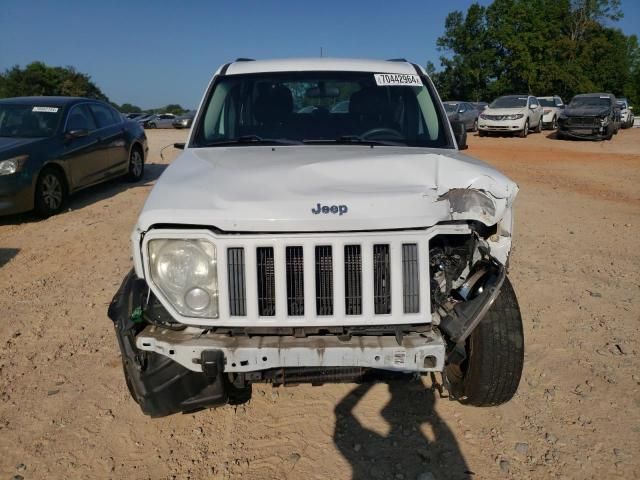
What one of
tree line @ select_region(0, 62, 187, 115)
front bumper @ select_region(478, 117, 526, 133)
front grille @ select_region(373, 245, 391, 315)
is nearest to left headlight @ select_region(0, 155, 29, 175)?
front grille @ select_region(373, 245, 391, 315)

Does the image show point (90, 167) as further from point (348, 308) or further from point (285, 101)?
point (348, 308)

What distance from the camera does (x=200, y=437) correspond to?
9.90ft

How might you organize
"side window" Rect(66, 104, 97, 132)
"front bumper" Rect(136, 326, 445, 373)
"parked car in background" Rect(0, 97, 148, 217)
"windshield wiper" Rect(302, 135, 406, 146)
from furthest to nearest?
"side window" Rect(66, 104, 97, 132) → "parked car in background" Rect(0, 97, 148, 217) → "windshield wiper" Rect(302, 135, 406, 146) → "front bumper" Rect(136, 326, 445, 373)

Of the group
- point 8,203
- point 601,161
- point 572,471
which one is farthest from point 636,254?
point 601,161

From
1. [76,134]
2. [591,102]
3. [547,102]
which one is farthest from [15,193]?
[547,102]

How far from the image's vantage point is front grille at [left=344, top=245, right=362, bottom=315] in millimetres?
2463

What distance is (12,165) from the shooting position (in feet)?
23.3

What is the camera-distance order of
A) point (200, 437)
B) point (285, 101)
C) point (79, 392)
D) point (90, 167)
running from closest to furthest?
point (200, 437)
point (79, 392)
point (285, 101)
point (90, 167)

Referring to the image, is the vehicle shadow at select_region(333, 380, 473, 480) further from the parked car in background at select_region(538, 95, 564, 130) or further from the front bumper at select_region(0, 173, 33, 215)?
the parked car in background at select_region(538, 95, 564, 130)

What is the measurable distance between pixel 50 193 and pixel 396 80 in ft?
→ 19.3

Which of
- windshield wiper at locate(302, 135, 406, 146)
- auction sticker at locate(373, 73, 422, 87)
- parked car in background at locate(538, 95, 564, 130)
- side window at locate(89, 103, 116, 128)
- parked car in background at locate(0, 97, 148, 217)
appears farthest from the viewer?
parked car in background at locate(538, 95, 564, 130)

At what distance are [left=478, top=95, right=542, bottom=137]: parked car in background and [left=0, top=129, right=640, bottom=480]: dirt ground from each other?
1717 centimetres

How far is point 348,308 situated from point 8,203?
640 cm

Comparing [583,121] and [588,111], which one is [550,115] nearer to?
[588,111]
